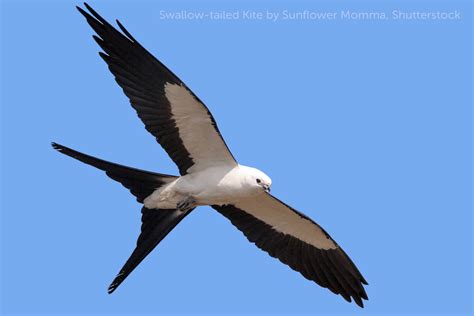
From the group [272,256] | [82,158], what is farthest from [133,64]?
[272,256]

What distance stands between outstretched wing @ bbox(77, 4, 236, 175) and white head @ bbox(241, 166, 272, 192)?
0.35 meters

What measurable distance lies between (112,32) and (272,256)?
132 inches

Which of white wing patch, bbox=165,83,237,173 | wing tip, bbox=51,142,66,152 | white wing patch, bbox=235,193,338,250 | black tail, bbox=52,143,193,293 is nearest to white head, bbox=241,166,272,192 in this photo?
white wing patch, bbox=165,83,237,173

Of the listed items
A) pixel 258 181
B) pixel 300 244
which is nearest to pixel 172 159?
pixel 258 181

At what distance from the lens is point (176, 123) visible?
433 inches

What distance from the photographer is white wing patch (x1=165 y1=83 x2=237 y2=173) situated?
10.8 m

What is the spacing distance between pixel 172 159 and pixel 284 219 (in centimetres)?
167

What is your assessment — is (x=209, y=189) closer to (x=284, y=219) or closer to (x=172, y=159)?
(x=172, y=159)

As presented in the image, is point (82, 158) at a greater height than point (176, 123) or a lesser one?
lesser

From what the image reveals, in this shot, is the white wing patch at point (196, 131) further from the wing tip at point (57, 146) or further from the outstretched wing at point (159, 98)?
the wing tip at point (57, 146)

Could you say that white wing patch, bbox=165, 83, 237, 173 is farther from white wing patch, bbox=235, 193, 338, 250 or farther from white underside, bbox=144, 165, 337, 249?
white wing patch, bbox=235, 193, 338, 250

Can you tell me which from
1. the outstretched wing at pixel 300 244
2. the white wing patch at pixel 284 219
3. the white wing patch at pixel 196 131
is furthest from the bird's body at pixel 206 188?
the outstretched wing at pixel 300 244

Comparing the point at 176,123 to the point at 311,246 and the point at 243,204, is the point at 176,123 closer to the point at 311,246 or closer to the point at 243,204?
the point at 243,204

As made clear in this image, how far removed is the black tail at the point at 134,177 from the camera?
10781mm
